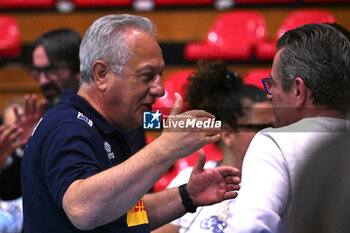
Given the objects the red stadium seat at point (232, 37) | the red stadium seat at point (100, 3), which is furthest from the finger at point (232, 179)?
the red stadium seat at point (100, 3)

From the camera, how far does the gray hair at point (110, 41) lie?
4.18 feet

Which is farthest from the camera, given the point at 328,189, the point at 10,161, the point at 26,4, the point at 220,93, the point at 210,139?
the point at 26,4

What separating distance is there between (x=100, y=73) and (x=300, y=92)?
1.73 feet

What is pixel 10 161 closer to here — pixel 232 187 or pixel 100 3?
pixel 232 187

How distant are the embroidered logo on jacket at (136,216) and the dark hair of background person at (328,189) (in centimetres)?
71

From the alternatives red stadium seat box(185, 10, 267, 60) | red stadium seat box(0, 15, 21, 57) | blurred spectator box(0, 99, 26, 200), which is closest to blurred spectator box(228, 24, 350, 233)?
blurred spectator box(0, 99, 26, 200)

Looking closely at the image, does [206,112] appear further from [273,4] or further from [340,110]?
[273,4]

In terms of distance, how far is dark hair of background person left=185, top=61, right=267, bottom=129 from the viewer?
1283mm

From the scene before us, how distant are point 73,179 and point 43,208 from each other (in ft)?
0.71

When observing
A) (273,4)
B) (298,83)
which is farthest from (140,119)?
(273,4)

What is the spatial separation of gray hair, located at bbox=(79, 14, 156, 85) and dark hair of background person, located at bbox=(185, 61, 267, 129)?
0.21 meters

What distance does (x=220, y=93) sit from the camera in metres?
1.71

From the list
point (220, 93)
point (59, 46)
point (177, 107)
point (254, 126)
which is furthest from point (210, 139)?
point (59, 46)

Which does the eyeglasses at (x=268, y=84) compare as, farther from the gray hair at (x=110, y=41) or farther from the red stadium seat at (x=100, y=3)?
the red stadium seat at (x=100, y=3)
